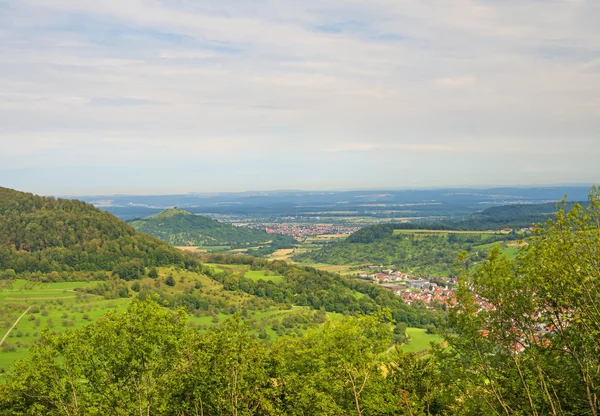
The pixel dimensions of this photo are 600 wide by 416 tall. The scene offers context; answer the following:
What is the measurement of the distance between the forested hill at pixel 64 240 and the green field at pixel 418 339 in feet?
179

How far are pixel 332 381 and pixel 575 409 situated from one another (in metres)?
11.1

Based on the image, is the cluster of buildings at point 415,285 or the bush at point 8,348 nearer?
the bush at point 8,348

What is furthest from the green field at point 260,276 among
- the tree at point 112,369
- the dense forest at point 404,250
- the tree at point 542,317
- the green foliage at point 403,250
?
the tree at point 542,317

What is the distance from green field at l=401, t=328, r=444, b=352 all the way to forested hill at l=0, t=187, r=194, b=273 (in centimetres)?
5463

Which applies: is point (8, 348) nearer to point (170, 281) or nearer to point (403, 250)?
point (170, 281)

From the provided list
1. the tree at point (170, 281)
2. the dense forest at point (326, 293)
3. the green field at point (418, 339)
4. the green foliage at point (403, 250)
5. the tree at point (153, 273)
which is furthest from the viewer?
the green foliage at point (403, 250)

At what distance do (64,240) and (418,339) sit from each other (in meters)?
76.9

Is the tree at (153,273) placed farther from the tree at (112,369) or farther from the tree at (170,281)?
the tree at (112,369)

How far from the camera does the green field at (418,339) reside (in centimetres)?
6488

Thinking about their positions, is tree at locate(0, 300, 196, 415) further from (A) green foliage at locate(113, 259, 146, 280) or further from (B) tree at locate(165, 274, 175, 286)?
(A) green foliage at locate(113, 259, 146, 280)

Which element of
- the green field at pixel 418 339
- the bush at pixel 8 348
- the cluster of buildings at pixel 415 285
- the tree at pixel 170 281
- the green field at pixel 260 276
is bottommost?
the cluster of buildings at pixel 415 285

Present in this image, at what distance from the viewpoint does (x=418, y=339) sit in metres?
70.6

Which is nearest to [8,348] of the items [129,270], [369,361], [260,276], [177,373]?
[129,270]

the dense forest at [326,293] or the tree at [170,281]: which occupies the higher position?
the tree at [170,281]
